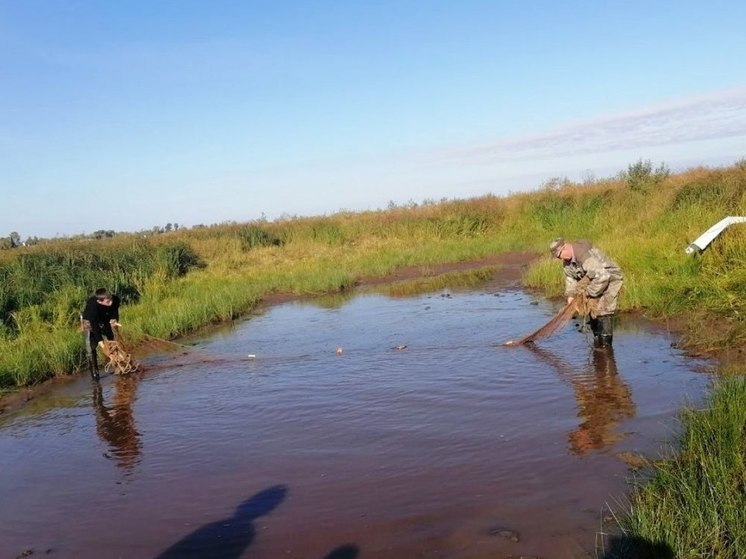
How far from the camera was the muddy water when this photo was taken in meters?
4.93

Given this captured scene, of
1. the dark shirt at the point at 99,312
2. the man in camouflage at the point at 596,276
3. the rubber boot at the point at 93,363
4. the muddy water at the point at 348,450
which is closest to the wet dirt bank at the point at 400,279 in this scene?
the muddy water at the point at 348,450

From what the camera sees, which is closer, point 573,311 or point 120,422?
point 120,422

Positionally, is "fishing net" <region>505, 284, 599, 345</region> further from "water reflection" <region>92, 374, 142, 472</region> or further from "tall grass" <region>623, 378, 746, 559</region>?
"water reflection" <region>92, 374, 142, 472</region>

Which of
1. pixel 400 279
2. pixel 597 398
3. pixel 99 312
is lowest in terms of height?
pixel 597 398

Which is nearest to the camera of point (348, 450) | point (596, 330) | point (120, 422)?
point (348, 450)

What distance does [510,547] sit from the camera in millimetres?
4422

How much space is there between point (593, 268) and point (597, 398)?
240cm

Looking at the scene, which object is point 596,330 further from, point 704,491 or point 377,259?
point 377,259

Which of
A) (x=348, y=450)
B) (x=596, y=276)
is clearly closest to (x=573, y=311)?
(x=596, y=276)

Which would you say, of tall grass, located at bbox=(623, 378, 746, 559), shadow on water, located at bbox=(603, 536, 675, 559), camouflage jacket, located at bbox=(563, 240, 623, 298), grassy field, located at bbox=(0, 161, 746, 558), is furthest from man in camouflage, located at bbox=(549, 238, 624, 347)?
shadow on water, located at bbox=(603, 536, 675, 559)

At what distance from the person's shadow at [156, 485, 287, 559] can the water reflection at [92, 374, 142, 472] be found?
6.17ft

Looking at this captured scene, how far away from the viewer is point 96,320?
1093cm

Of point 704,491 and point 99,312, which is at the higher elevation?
point 99,312

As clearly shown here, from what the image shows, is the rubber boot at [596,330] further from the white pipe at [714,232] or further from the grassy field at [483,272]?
the white pipe at [714,232]
